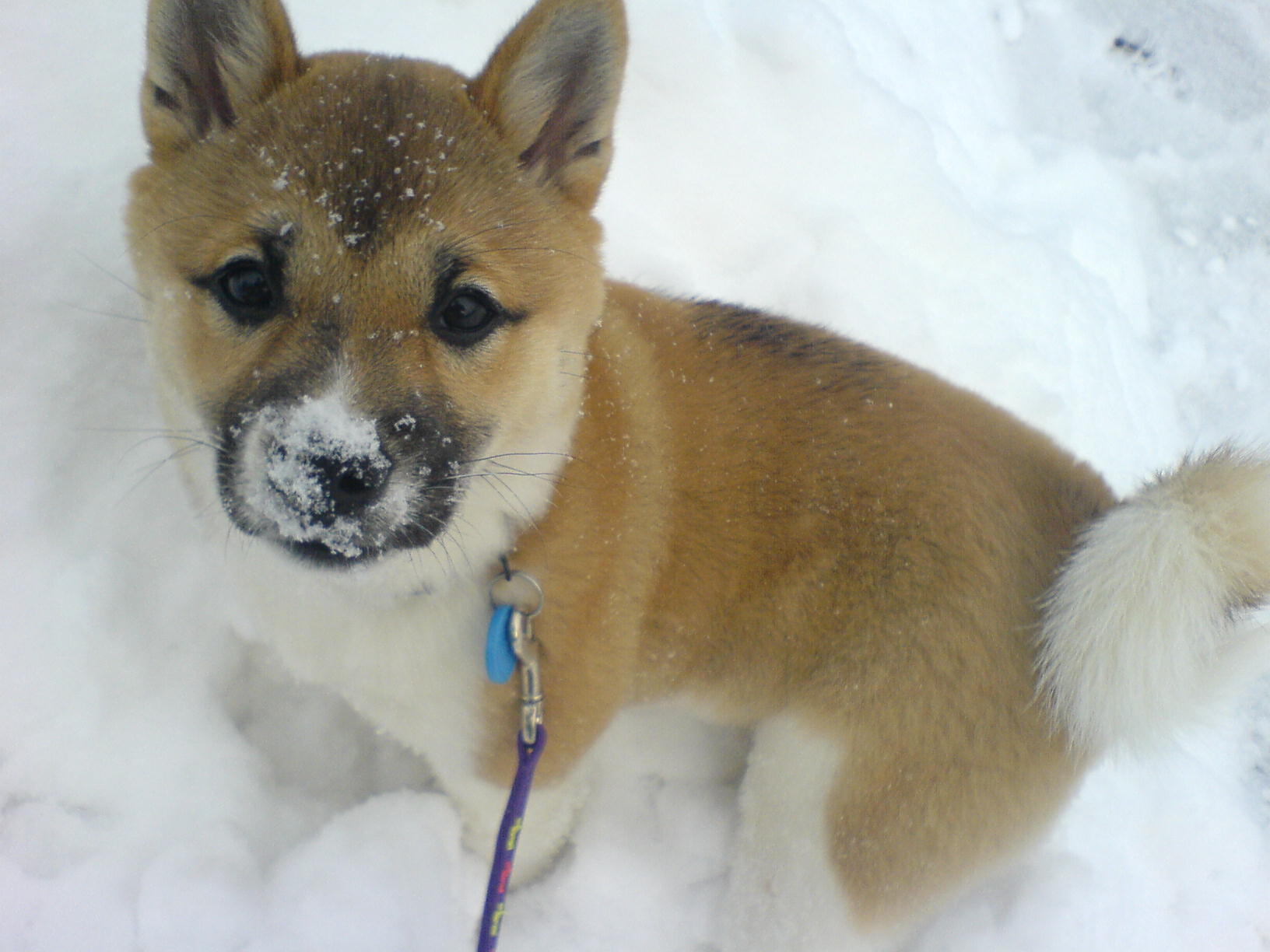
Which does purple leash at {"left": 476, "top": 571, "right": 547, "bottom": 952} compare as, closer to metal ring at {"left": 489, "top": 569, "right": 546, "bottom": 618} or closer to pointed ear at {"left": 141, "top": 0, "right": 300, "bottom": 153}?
metal ring at {"left": 489, "top": 569, "right": 546, "bottom": 618}

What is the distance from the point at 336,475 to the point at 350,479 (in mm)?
19

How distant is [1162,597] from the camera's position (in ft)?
4.82

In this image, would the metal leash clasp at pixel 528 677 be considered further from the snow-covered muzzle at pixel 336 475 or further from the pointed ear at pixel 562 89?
the pointed ear at pixel 562 89

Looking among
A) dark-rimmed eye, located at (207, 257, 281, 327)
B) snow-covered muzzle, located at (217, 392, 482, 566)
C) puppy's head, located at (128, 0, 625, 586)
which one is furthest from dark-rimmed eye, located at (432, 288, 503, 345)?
dark-rimmed eye, located at (207, 257, 281, 327)

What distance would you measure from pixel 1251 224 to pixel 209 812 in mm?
4452

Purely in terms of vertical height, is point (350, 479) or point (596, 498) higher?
point (350, 479)

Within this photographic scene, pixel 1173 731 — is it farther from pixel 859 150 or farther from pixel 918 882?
pixel 859 150

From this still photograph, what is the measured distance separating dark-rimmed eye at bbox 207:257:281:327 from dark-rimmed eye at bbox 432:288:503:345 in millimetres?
245

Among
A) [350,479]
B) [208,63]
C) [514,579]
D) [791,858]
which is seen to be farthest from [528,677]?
[208,63]

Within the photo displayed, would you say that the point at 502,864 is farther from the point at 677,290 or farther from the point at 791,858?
the point at 677,290

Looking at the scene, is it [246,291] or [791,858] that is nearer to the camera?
[246,291]

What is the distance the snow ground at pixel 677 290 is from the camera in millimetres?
1822

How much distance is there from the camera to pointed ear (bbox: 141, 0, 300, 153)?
52.3 inches

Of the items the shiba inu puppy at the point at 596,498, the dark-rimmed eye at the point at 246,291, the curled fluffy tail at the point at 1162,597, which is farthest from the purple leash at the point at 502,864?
the curled fluffy tail at the point at 1162,597
